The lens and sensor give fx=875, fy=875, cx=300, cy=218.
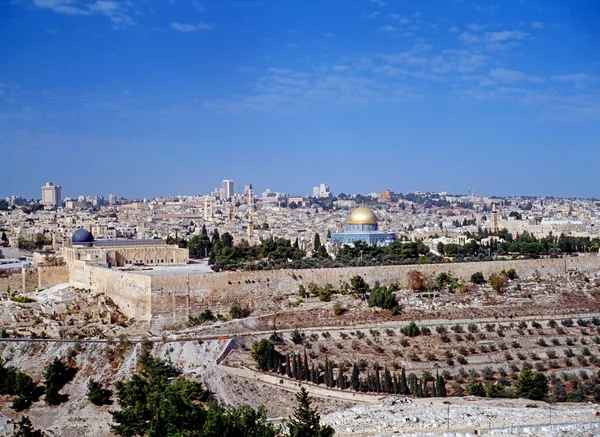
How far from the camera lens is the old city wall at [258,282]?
101 feet

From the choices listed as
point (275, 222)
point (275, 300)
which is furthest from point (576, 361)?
point (275, 222)

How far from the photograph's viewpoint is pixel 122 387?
2341 centimetres

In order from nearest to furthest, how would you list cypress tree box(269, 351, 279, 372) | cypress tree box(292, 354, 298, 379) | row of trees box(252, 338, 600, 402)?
row of trees box(252, 338, 600, 402) → cypress tree box(292, 354, 298, 379) → cypress tree box(269, 351, 279, 372)

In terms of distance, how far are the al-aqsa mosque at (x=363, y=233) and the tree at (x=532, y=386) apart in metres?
23.9

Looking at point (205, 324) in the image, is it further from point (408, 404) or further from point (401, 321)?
point (408, 404)

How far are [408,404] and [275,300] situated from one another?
38.2ft

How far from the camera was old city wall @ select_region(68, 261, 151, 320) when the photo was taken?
30766 millimetres

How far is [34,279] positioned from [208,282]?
26.5 feet

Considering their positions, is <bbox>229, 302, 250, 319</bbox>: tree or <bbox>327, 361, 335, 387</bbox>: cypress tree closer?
<bbox>327, 361, 335, 387</bbox>: cypress tree

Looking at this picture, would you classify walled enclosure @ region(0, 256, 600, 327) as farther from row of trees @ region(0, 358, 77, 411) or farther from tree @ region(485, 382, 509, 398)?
tree @ region(485, 382, 509, 398)

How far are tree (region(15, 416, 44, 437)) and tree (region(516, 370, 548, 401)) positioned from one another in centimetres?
1219

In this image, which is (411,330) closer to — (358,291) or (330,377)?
(358,291)

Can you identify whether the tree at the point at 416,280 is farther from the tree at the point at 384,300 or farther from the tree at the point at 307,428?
the tree at the point at 307,428

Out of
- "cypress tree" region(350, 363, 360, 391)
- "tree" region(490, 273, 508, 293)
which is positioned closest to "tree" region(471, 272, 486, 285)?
"tree" region(490, 273, 508, 293)
